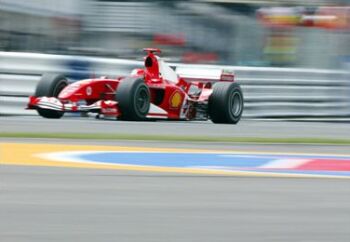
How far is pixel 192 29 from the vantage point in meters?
22.1

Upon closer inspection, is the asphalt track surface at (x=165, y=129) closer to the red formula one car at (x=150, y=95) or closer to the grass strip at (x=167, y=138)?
the grass strip at (x=167, y=138)

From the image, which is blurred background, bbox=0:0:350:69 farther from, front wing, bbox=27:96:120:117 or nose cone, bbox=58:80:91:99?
front wing, bbox=27:96:120:117

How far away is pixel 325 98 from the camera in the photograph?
16375 millimetres

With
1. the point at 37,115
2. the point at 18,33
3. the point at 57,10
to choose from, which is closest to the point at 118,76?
the point at 37,115

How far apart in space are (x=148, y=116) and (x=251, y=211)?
22.8 feet

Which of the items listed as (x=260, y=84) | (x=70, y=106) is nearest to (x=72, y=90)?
(x=70, y=106)

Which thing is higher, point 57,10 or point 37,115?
point 57,10

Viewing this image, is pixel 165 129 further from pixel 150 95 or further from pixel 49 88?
pixel 49 88

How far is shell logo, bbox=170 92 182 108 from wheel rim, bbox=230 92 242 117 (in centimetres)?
69

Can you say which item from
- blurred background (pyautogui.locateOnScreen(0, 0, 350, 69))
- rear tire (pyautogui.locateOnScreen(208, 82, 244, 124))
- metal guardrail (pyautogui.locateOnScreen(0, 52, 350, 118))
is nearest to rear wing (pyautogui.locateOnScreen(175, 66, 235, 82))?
rear tire (pyautogui.locateOnScreen(208, 82, 244, 124))

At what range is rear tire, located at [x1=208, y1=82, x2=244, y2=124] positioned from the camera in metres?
12.1

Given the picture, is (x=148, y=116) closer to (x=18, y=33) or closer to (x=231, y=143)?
(x=231, y=143)

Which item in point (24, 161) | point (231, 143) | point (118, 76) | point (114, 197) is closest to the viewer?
point (114, 197)

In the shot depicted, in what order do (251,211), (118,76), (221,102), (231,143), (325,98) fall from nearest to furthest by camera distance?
(251,211) < (231,143) < (221,102) < (118,76) < (325,98)
